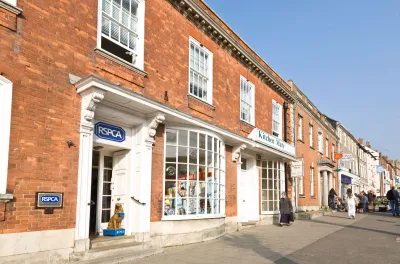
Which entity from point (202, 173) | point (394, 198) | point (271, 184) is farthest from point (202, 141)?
point (394, 198)

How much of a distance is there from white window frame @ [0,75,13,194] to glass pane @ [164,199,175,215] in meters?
4.53

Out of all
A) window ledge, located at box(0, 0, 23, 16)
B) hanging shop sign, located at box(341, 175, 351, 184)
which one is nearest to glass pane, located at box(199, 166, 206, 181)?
window ledge, located at box(0, 0, 23, 16)

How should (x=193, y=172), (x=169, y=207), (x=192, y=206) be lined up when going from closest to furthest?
(x=169, y=207)
(x=192, y=206)
(x=193, y=172)

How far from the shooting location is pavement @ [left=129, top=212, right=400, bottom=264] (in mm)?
8156

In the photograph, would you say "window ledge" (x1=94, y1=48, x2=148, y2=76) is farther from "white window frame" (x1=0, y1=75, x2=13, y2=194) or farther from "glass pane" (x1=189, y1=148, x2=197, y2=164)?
"glass pane" (x1=189, y1=148, x2=197, y2=164)

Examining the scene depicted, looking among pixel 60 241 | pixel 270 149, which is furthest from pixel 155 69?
pixel 270 149

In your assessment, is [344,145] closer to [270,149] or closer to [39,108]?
[270,149]

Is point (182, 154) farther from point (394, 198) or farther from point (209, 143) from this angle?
point (394, 198)

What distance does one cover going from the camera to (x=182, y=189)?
10.3m

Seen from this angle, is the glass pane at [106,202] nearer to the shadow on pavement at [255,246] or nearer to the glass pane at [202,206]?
the glass pane at [202,206]

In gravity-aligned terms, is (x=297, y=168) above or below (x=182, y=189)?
above

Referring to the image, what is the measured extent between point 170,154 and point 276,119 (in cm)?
955

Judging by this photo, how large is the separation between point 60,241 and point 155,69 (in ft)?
16.0

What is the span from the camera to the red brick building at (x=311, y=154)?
70.4 ft
